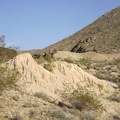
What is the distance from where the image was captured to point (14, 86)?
55.4ft

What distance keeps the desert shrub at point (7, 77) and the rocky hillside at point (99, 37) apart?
5773 centimetres

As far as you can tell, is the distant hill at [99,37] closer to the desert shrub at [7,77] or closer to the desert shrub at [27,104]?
the desert shrub at [7,77]

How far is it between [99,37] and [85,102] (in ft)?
236

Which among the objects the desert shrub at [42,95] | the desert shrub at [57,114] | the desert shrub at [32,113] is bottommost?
the desert shrub at [57,114]

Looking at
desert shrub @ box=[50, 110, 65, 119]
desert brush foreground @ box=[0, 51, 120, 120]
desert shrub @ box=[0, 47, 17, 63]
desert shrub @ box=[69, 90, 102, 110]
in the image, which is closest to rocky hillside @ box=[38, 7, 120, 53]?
desert brush foreground @ box=[0, 51, 120, 120]

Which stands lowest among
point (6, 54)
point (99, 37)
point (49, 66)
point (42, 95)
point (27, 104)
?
point (27, 104)

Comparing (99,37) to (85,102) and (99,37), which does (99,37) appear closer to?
(99,37)

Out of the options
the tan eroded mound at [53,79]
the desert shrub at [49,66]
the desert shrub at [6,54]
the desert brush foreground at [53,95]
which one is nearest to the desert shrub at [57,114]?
the desert brush foreground at [53,95]

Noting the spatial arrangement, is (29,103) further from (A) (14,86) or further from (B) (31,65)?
(B) (31,65)

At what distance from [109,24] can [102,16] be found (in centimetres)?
1268

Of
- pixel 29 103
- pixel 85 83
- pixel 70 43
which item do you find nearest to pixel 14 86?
pixel 29 103

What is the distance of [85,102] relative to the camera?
16.7m

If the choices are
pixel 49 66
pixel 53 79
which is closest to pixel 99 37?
pixel 49 66

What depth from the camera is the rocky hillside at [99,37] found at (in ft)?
260
